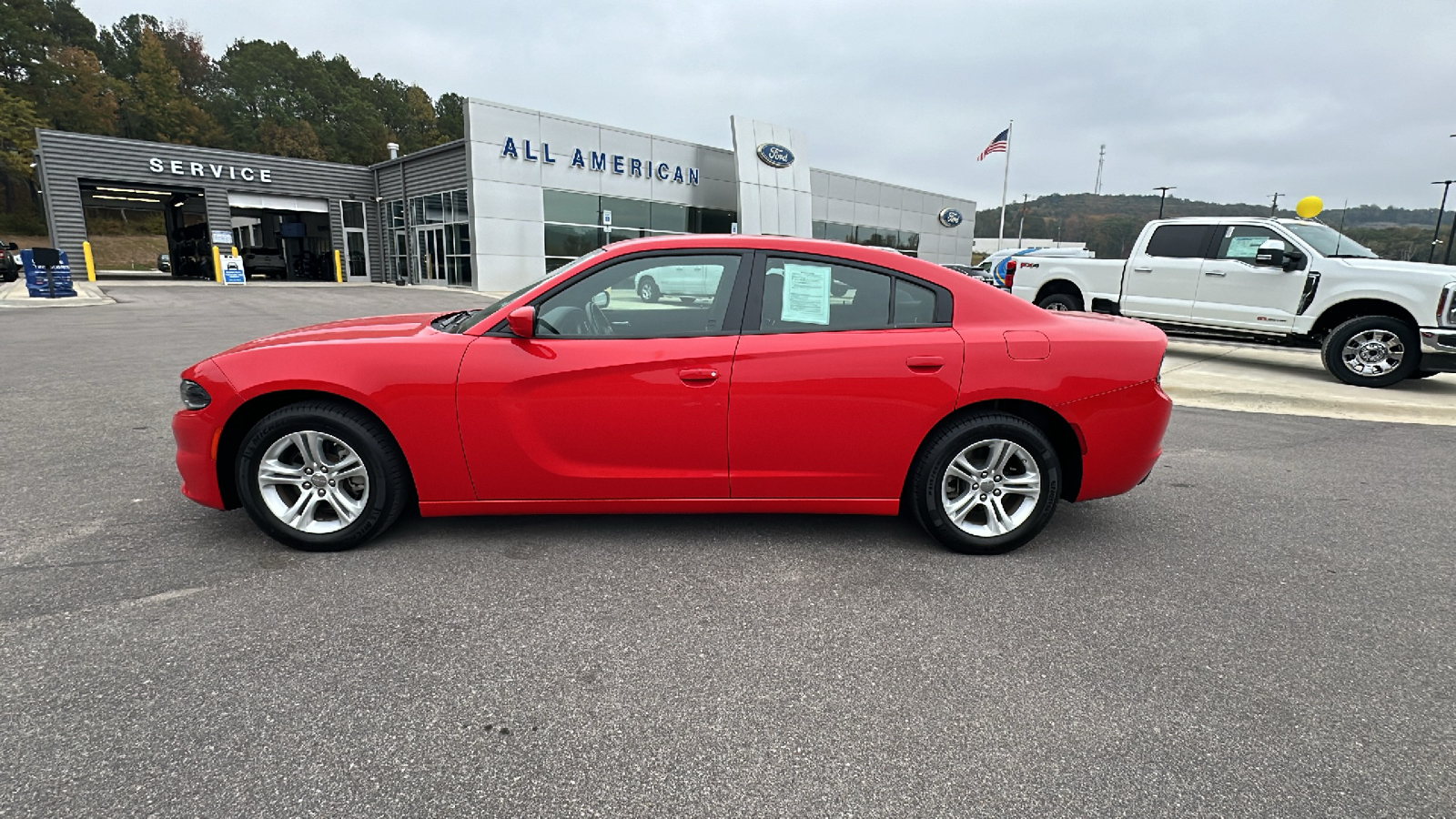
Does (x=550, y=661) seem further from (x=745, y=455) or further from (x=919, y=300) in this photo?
(x=919, y=300)

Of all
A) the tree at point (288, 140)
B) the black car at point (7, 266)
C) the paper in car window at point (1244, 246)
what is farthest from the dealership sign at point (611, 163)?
the tree at point (288, 140)

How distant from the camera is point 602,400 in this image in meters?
3.18

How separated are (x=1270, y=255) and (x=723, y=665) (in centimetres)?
983

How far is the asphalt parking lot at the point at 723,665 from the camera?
193 cm

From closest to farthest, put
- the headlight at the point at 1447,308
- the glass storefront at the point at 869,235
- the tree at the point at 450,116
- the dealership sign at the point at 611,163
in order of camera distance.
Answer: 1. the headlight at the point at 1447,308
2. the dealership sign at the point at 611,163
3. the glass storefront at the point at 869,235
4. the tree at the point at 450,116

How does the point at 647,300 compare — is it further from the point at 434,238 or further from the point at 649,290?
the point at 434,238

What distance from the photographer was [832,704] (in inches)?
90.4

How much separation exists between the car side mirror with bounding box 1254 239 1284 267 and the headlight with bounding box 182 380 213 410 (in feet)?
35.9

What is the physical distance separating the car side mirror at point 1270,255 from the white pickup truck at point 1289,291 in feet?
0.04

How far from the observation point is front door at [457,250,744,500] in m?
3.17

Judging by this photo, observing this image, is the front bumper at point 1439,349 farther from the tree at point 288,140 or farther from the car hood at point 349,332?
the tree at point 288,140

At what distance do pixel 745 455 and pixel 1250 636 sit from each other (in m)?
2.13

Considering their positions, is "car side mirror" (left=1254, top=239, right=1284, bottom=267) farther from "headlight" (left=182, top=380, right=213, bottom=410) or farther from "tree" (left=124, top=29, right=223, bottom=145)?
"tree" (left=124, top=29, right=223, bottom=145)

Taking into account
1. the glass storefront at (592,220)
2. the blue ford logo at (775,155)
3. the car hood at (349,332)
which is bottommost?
the car hood at (349,332)
